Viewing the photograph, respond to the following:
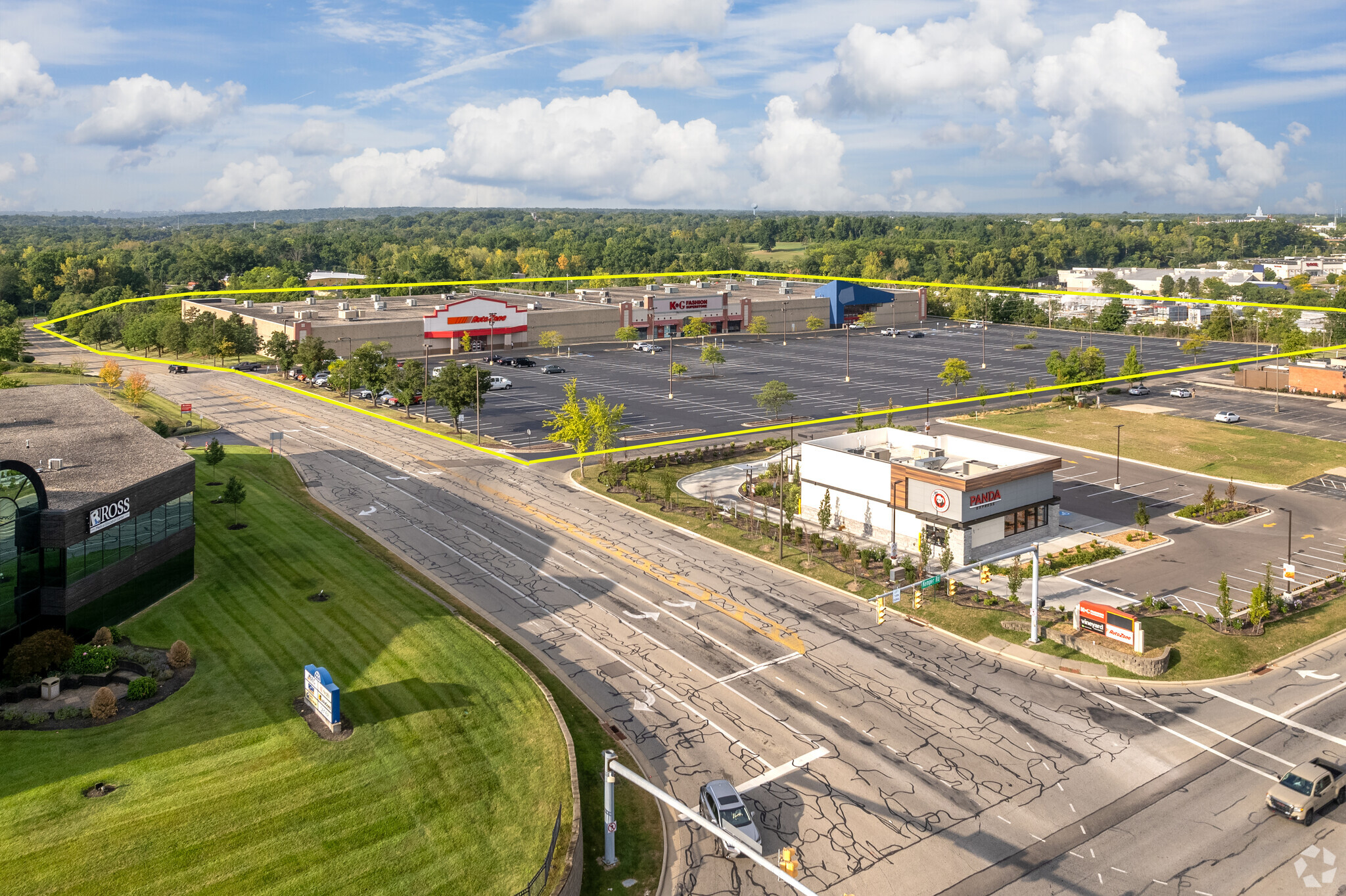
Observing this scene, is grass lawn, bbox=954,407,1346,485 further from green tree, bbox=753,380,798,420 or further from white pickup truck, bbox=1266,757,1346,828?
white pickup truck, bbox=1266,757,1346,828

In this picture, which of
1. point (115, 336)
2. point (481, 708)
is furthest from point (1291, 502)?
point (115, 336)

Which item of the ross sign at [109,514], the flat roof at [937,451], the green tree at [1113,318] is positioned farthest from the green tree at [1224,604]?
the green tree at [1113,318]

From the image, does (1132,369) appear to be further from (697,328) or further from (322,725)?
(322,725)

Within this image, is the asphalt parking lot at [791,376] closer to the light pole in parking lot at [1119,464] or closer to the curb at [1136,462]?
the curb at [1136,462]

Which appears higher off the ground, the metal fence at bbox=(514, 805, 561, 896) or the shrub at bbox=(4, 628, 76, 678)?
the shrub at bbox=(4, 628, 76, 678)

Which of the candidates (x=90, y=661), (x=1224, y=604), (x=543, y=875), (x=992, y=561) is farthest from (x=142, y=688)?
(x=1224, y=604)

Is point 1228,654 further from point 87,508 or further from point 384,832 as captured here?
point 87,508

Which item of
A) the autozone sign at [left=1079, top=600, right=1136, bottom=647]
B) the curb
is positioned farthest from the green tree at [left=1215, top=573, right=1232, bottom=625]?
the curb
